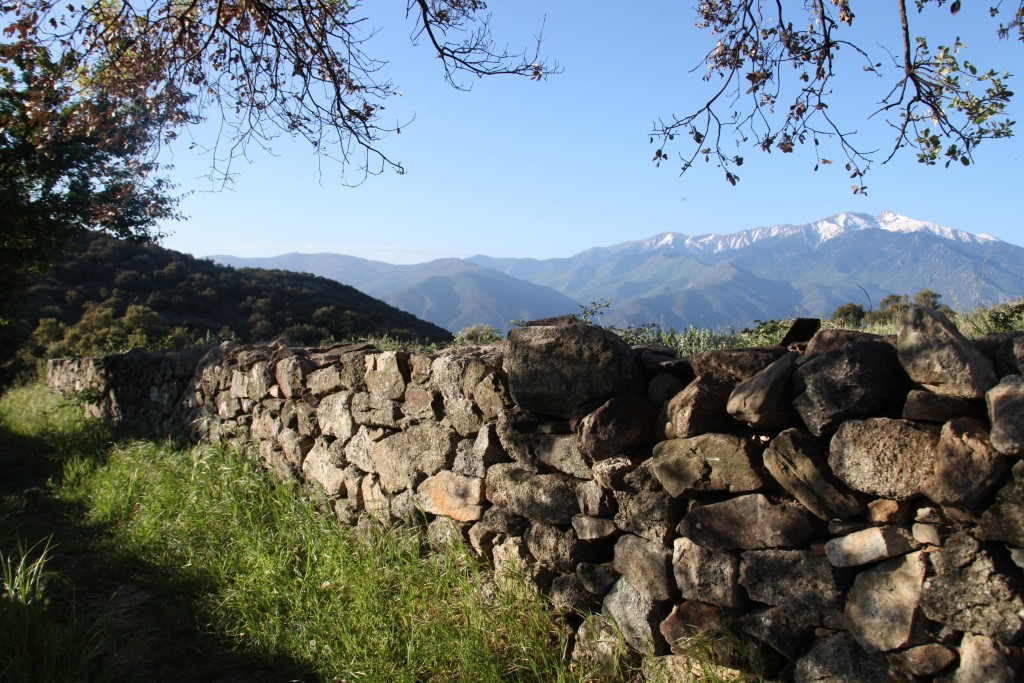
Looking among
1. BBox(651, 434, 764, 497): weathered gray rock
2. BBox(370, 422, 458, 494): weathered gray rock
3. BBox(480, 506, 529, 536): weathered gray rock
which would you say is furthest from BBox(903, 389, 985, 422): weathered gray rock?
BBox(370, 422, 458, 494): weathered gray rock

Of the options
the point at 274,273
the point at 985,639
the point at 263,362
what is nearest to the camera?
the point at 985,639

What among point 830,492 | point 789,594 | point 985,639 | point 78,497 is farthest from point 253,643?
point 78,497

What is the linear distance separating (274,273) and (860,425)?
28.7 m

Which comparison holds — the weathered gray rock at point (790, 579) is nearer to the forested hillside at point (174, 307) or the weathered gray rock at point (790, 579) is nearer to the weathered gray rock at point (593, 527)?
the weathered gray rock at point (593, 527)

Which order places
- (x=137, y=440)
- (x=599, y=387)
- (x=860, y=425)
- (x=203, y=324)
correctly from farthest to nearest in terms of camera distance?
(x=203, y=324) < (x=137, y=440) < (x=599, y=387) < (x=860, y=425)

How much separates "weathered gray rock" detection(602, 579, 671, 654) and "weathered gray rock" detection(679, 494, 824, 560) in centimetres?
35

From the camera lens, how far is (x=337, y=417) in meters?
5.03

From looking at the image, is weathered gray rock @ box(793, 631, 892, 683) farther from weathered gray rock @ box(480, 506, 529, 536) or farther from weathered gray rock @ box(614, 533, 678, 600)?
weathered gray rock @ box(480, 506, 529, 536)

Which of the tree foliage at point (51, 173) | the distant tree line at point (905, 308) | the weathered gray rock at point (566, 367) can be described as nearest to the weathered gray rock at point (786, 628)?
the weathered gray rock at point (566, 367)

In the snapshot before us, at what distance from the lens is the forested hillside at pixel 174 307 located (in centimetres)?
1542

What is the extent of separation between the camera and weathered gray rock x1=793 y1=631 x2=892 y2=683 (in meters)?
2.30

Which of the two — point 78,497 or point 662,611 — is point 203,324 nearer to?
point 78,497

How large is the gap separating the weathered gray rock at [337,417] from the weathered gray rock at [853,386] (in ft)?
10.7

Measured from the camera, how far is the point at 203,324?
20359 millimetres
